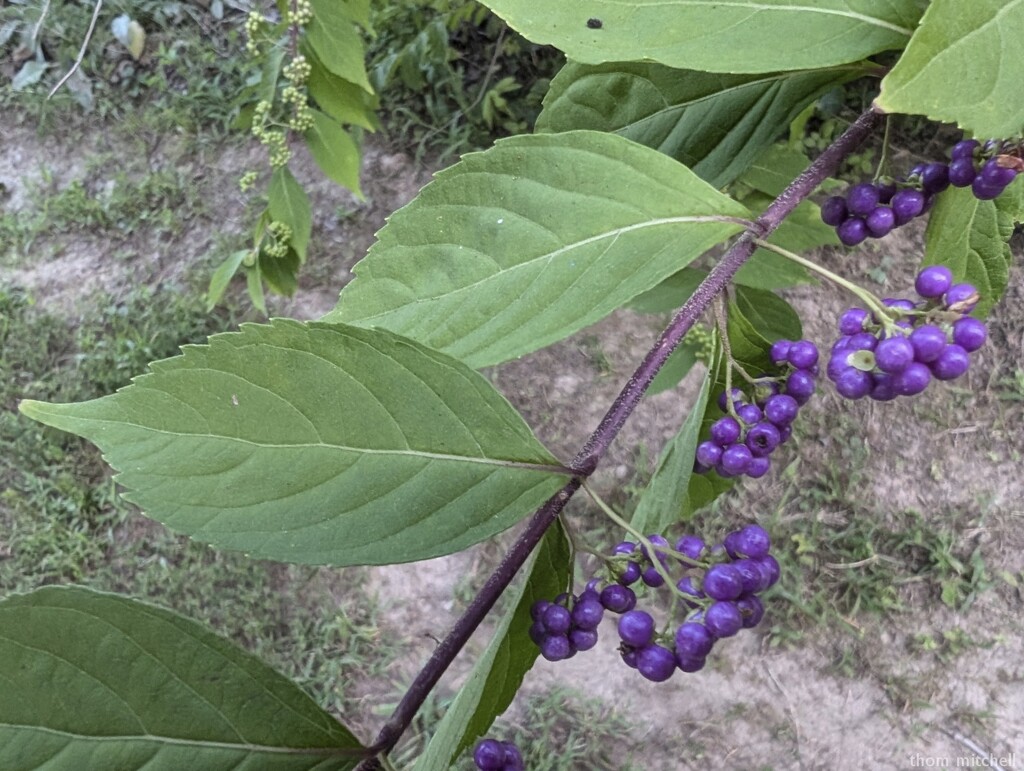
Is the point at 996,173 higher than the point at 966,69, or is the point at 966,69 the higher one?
the point at 966,69

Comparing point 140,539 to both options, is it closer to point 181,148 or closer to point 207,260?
point 207,260

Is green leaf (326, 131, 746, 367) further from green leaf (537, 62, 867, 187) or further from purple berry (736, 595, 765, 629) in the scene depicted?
purple berry (736, 595, 765, 629)

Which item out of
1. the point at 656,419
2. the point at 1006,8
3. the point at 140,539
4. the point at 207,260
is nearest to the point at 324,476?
the point at 1006,8

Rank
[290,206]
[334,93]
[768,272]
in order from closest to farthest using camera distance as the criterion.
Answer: [768,272] < [334,93] < [290,206]

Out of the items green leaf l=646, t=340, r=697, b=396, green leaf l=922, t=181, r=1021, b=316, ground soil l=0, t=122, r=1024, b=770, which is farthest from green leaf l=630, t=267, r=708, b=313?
ground soil l=0, t=122, r=1024, b=770

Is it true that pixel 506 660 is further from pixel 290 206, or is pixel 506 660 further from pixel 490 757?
pixel 290 206

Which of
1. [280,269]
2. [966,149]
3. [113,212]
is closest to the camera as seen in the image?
[966,149]

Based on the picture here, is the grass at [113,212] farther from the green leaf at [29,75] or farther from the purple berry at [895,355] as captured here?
the purple berry at [895,355]

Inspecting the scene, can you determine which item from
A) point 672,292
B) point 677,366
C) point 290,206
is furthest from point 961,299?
point 290,206

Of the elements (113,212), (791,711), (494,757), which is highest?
(494,757)
